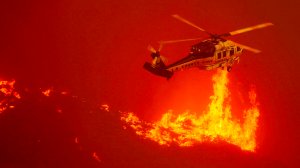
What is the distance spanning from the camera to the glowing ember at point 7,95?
96.5ft

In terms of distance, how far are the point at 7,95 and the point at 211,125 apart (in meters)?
16.6

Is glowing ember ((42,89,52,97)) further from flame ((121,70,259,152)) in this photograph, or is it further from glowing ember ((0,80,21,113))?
flame ((121,70,259,152))

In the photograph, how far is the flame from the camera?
3036 cm

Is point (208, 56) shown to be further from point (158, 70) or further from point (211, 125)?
point (211, 125)

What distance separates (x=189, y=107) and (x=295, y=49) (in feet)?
46.1

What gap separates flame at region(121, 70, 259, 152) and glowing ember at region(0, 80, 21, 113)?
26.6 ft

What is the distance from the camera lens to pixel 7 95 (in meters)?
30.5

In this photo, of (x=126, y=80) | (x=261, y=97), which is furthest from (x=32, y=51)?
(x=261, y=97)

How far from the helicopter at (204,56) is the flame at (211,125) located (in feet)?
34.8

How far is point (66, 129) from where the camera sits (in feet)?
93.3

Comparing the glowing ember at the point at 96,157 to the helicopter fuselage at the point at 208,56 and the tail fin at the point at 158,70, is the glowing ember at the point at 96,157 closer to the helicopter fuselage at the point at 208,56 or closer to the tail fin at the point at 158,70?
the tail fin at the point at 158,70

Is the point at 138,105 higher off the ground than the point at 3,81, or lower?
higher

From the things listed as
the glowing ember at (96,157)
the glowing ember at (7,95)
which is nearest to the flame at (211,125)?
the glowing ember at (96,157)

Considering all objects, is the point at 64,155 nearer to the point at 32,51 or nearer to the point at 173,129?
the point at 173,129
